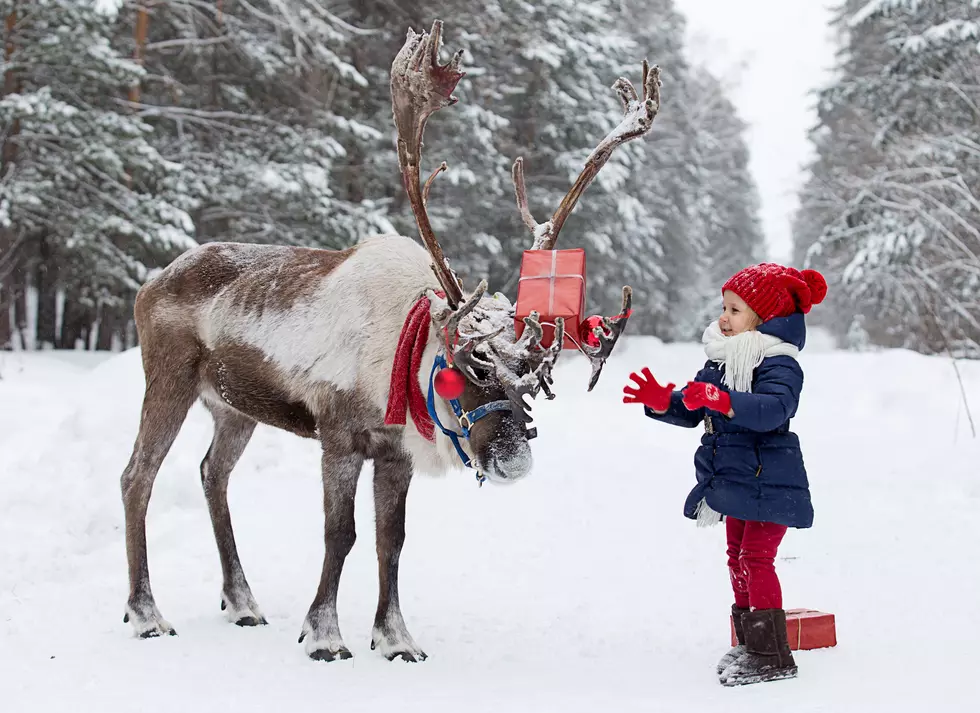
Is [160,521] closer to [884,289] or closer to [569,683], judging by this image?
[569,683]

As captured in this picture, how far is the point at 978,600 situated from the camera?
4.65 metres

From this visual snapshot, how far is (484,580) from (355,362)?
177 cm

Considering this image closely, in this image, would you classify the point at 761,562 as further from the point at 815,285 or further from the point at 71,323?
the point at 71,323

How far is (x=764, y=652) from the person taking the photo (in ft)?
11.5

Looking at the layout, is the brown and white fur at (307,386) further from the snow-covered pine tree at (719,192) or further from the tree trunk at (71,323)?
the snow-covered pine tree at (719,192)

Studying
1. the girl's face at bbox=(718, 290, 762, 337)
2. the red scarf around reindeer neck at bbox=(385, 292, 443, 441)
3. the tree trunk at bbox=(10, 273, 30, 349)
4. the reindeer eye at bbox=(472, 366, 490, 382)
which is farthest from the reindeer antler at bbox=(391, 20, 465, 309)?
the tree trunk at bbox=(10, 273, 30, 349)

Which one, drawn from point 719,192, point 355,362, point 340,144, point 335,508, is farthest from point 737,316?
point 719,192

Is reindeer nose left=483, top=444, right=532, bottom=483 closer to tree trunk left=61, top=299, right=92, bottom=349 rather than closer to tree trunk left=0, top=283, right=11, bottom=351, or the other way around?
tree trunk left=0, top=283, right=11, bottom=351

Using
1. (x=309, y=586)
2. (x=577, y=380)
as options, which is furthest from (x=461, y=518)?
(x=577, y=380)

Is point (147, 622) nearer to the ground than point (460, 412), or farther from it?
nearer to the ground

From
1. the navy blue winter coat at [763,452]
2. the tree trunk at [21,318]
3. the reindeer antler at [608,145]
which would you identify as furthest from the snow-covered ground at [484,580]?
the tree trunk at [21,318]

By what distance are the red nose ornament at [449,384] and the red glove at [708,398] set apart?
0.89 metres

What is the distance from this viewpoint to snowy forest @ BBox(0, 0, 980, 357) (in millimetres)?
13047

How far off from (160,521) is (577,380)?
1085 centimetres
